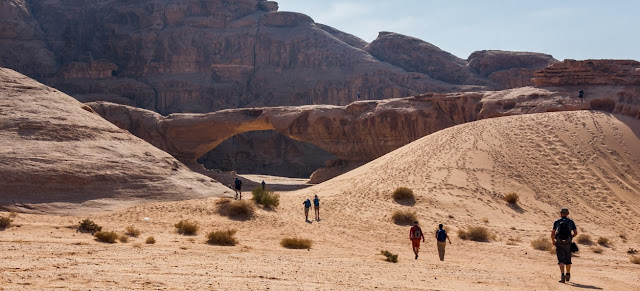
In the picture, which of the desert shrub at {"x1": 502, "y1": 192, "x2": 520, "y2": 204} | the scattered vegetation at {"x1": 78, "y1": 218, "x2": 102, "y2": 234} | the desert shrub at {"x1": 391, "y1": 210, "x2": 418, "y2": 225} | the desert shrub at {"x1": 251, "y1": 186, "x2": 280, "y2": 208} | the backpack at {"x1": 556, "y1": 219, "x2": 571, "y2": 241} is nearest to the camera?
the backpack at {"x1": 556, "y1": 219, "x2": 571, "y2": 241}

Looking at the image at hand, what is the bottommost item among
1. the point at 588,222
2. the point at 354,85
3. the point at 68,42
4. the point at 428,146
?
the point at 588,222

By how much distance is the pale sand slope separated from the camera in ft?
33.0

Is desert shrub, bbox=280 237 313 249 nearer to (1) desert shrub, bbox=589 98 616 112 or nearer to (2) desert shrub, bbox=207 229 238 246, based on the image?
(2) desert shrub, bbox=207 229 238 246

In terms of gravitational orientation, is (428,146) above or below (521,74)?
below

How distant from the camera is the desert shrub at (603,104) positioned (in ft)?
110

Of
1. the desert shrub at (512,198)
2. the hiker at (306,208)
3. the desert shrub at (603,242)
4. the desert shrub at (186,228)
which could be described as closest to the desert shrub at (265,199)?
the hiker at (306,208)

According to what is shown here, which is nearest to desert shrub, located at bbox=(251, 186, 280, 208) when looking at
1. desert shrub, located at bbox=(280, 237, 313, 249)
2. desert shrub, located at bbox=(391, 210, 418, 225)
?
desert shrub, located at bbox=(391, 210, 418, 225)

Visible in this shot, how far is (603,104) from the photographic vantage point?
33562mm

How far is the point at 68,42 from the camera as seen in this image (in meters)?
73.4

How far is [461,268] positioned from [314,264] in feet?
9.89

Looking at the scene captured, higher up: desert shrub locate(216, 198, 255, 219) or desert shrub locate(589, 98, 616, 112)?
desert shrub locate(589, 98, 616, 112)

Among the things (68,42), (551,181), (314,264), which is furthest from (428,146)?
(68,42)

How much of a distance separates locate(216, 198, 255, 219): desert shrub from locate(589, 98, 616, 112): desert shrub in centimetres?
2011

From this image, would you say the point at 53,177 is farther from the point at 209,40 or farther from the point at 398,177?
the point at 209,40
